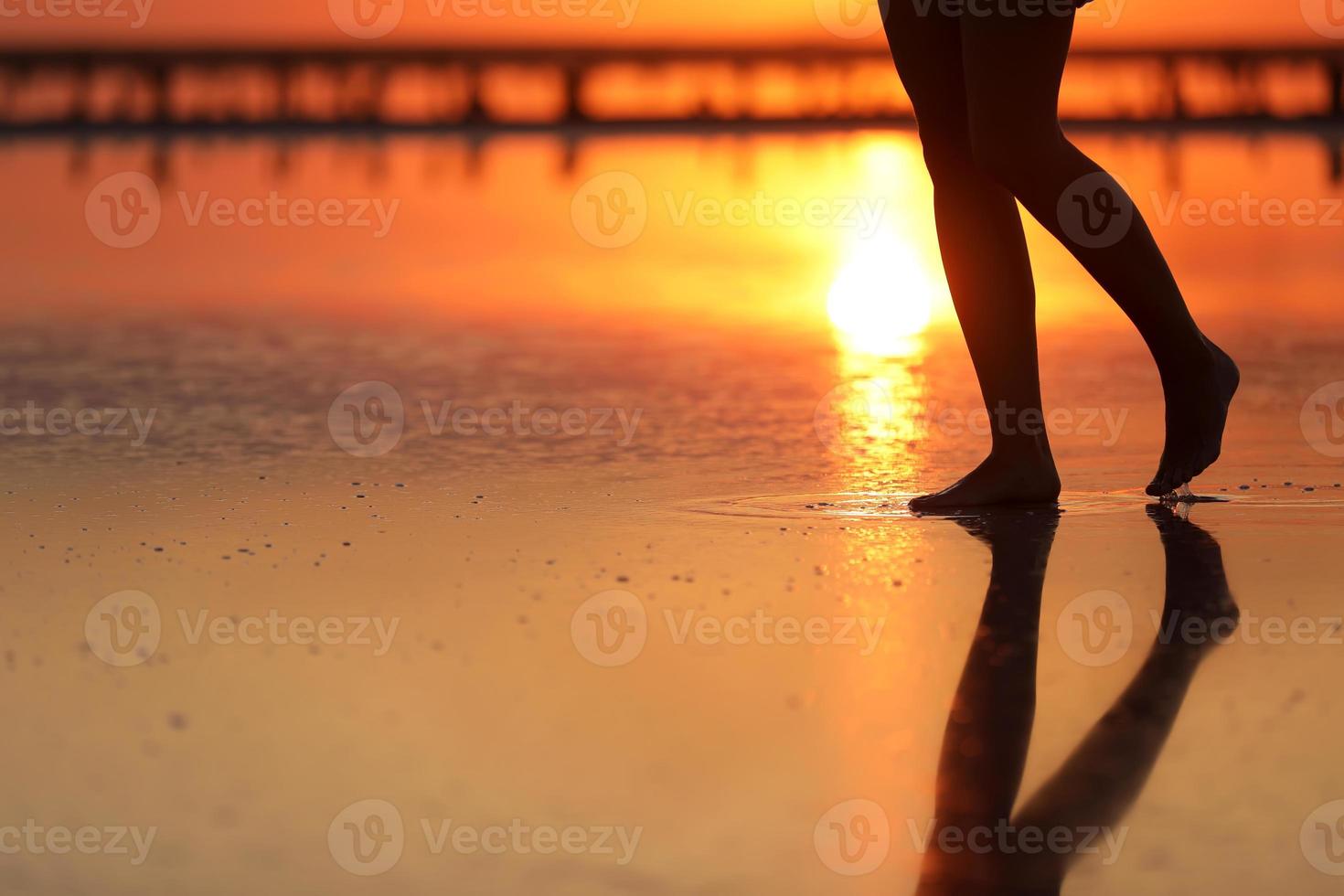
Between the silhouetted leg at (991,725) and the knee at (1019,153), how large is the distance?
533 millimetres

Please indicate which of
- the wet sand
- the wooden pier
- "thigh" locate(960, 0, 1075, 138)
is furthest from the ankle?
the wooden pier

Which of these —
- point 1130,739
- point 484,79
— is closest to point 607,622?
point 1130,739

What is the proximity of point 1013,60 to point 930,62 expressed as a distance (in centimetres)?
24

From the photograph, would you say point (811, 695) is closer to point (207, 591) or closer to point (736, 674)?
point (736, 674)

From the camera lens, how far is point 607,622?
2.21 m

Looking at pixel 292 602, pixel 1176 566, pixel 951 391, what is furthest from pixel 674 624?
pixel 951 391

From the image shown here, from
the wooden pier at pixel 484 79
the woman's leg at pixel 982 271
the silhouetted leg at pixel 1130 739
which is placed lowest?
the silhouetted leg at pixel 1130 739

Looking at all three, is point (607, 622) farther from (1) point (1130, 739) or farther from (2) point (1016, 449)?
(2) point (1016, 449)

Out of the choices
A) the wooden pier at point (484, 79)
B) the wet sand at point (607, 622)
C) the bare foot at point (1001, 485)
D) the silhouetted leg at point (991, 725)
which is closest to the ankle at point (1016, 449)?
the bare foot at point (1001, 485)

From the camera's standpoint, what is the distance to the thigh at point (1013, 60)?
8.89 feet

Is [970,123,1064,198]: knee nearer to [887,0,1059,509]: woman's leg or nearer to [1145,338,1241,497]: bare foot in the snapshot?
[887,0,1059,509]: woman's leg

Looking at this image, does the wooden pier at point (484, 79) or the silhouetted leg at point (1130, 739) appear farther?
the wooden pier at point (484, 79)

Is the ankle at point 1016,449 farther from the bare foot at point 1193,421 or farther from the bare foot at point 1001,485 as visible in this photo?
the bare foot at point 1193,421

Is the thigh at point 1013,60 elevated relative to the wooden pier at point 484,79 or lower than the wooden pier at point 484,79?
lower
